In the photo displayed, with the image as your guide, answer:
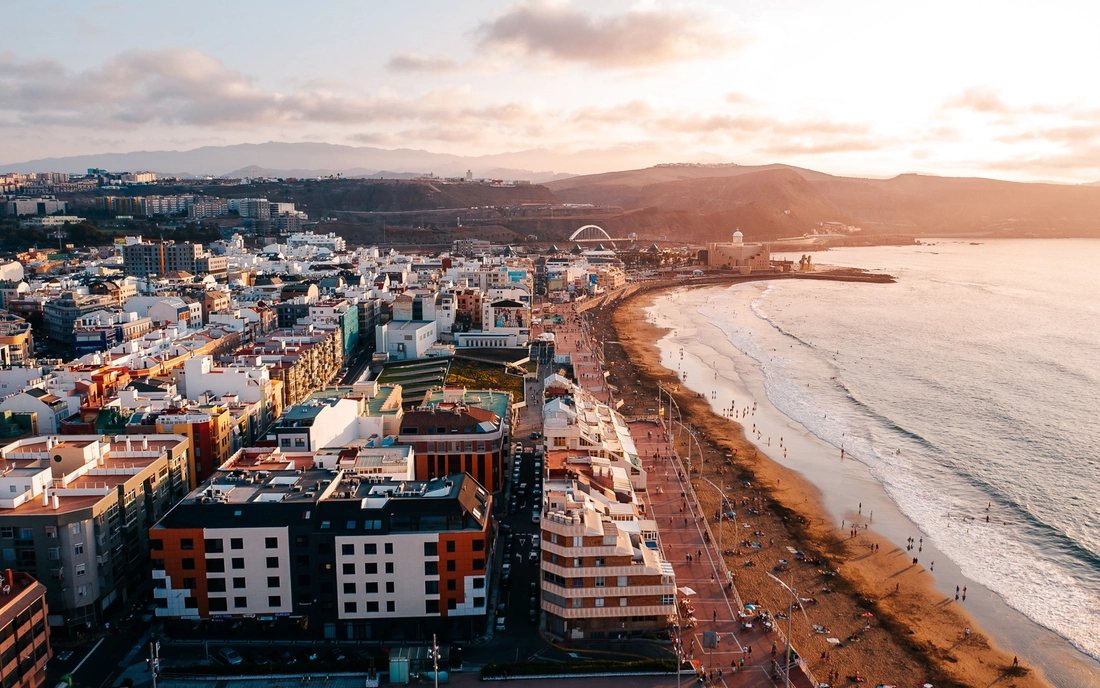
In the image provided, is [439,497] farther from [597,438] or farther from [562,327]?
[562,327]

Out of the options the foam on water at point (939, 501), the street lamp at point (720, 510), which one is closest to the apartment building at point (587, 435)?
the street lamp at point (720, 510)

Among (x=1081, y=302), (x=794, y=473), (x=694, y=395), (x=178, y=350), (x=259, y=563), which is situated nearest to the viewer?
(x=259, y=563)

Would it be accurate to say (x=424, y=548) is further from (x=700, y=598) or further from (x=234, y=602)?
(x=700, y=598)

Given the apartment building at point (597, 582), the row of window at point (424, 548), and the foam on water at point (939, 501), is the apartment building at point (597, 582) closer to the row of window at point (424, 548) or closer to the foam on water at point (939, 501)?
the row of window at point (424, 548)

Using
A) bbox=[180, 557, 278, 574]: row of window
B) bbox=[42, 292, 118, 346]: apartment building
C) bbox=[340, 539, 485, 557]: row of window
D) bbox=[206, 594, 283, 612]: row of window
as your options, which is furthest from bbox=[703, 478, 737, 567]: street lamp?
bbox=[42, 292, 118, 346]: apartment building

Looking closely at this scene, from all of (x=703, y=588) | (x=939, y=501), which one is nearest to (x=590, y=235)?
(x=939, y=501)

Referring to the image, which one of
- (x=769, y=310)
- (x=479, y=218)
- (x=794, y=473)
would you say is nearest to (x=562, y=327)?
(x=769, y=310)

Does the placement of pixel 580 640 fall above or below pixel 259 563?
below

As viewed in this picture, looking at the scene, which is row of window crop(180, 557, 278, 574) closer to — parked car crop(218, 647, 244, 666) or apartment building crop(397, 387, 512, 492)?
parked car crop(218, 647, 244, 666)
